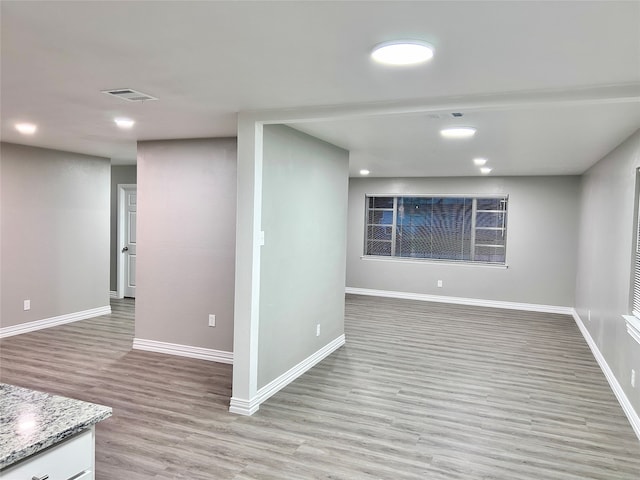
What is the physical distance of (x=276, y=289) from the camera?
403 centimetres

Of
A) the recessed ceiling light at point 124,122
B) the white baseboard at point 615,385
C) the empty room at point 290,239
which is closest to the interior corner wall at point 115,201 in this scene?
the empty room at point 290,239

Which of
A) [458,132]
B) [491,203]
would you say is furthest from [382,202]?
[458,132]

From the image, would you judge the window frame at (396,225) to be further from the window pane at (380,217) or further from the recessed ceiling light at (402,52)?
the recessed ceiling light at (402,52)

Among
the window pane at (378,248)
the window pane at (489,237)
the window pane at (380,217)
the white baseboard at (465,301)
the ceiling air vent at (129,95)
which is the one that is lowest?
the white baseboard at (465,301)

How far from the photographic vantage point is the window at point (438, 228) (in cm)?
863

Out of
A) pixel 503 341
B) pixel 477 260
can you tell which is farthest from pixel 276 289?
pixel 477 260

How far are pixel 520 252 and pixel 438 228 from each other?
1.54 metres

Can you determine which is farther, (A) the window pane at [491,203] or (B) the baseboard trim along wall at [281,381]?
(A) the window pane at [491,203]

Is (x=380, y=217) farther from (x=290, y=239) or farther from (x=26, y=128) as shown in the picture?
(x=26, y=128)

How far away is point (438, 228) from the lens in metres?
9.09

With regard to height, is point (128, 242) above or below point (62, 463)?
above

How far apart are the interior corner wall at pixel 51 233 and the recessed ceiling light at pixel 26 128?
3.56ft

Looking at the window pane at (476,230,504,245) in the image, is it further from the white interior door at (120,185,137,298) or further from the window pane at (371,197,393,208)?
the white interior door at (120,185,137,298)

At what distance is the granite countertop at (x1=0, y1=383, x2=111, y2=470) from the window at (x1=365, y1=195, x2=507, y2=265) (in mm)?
8035
